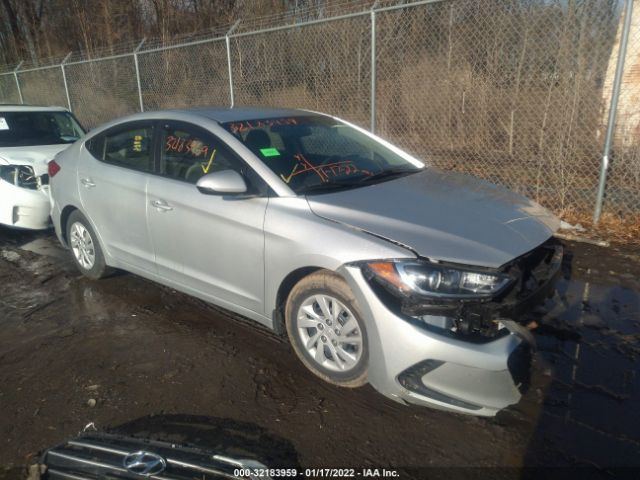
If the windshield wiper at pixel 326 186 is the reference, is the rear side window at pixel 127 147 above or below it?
above

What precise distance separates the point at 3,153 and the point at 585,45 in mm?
6856

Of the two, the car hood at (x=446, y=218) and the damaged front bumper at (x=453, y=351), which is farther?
the car hood at (x=446, y=218)

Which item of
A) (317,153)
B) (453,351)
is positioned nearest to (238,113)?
(317,153)

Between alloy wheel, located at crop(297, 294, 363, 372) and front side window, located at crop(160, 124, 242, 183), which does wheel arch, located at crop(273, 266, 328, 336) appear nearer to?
alloy wheel, located at crop(297, 294, 363, 372)

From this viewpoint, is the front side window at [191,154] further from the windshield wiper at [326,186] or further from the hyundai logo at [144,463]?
the hyundai logo at [144,463]

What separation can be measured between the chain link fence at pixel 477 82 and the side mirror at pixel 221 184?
12.2 feet

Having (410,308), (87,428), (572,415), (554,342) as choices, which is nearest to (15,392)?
(87,428)

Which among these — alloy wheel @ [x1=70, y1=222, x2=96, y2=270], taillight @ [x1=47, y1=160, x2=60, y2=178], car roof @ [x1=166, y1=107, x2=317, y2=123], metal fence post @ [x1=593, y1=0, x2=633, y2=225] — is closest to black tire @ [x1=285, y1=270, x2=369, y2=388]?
car roof @ [x1=166, y1=107, x2=317, y2=123]

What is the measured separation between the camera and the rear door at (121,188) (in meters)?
3.89

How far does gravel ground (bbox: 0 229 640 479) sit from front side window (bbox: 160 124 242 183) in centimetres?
112

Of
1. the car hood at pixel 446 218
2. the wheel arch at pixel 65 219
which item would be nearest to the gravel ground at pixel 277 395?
the car hood at pixel 446 218

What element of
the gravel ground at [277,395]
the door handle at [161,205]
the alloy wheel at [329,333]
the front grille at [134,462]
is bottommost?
the gravel ground at [277,395]

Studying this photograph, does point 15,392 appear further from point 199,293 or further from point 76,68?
point 76,68

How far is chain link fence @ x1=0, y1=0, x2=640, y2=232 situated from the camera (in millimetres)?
5906
